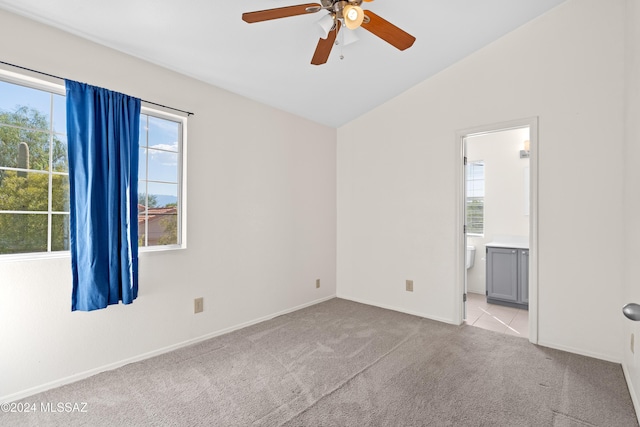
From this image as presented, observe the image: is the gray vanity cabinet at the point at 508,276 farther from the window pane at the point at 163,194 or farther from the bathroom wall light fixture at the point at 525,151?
the window pane at the point at 163,194

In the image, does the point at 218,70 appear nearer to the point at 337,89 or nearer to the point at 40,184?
the point at 337,89

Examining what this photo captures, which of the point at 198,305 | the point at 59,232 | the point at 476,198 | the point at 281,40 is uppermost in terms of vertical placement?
the point at 281,40

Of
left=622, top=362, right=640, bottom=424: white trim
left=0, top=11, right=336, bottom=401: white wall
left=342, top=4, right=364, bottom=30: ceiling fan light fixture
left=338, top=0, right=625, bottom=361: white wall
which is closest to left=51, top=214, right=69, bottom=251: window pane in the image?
left=0, top=11, right=336, bottom=401: white wall

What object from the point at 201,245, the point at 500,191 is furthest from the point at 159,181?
the point at 500,191

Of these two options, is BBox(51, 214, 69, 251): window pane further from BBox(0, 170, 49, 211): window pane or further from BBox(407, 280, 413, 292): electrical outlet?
BBox(407, 280, 413, 292): electrical outlet

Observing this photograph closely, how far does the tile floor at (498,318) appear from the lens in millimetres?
3201

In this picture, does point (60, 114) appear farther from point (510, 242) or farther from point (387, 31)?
point (510, 242)

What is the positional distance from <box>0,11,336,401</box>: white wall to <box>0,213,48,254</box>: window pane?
4.5 inches

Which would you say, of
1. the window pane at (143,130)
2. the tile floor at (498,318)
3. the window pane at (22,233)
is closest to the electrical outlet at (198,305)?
the window pane at (22,233)

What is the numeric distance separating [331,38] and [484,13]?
1.52 meters

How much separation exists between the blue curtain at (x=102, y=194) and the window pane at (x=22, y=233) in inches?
8.1

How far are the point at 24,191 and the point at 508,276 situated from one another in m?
4.77

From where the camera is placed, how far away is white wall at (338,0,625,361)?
2.50 metres

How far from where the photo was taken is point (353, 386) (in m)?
2.13
